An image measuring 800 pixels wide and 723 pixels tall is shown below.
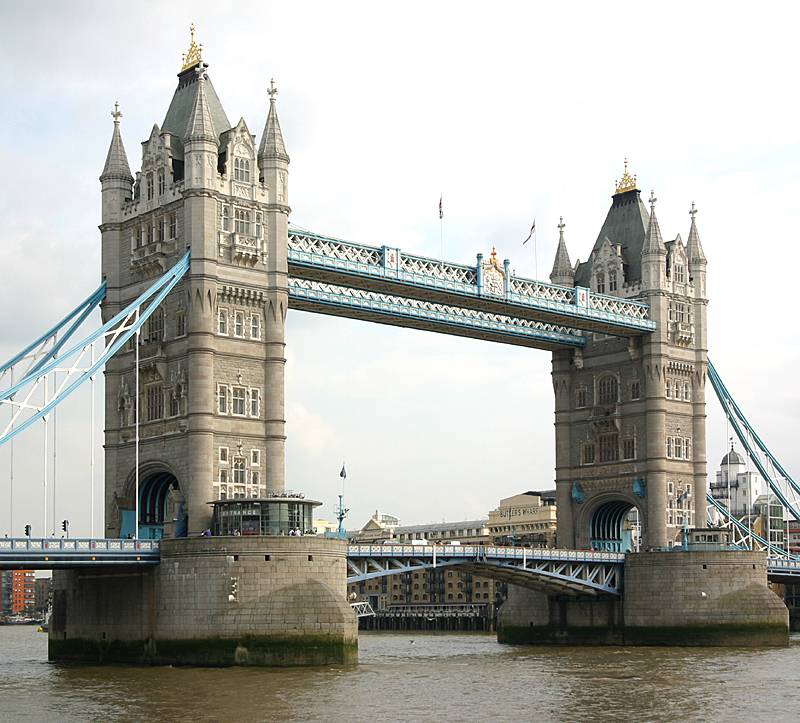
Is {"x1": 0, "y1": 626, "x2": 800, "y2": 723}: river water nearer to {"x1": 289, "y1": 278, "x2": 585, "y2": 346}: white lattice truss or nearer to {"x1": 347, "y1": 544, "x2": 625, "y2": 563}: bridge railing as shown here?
{"x1": 347, "y1": 544, "x2": 625, "y2": 563}: bridge railing

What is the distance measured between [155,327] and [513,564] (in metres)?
26.8

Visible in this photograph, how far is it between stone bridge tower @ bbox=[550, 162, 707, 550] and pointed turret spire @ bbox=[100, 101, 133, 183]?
36.8 m

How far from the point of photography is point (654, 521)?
101938 millimetres

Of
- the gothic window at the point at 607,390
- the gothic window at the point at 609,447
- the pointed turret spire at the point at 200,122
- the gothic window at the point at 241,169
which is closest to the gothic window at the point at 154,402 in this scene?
the gothic window at the point at 241,169

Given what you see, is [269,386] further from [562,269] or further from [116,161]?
[562,269]

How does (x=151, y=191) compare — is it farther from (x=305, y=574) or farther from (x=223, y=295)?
(x=305, y=574)

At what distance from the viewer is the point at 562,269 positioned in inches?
4333

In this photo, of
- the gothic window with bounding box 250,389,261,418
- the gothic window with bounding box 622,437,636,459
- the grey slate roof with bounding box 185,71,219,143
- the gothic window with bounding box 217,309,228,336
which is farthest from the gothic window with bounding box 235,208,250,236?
the gothic window with bounding box 622,437,636,459

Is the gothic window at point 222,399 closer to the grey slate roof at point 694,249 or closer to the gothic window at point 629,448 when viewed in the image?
the gothic window at point 629,448

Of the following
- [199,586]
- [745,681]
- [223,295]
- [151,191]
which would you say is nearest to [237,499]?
[199,586]

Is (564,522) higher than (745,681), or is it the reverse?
(564,522)

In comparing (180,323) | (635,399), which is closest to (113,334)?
(180,323)

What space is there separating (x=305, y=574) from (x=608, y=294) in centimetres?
4231

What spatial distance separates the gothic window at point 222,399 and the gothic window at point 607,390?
35831 mm
